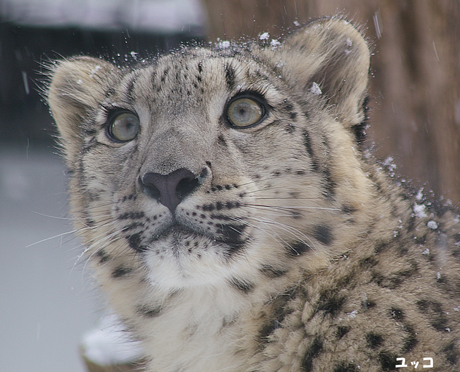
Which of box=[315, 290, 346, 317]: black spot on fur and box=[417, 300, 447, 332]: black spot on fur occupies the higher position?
box=[315, 290, 346, 317]: black spot on fur

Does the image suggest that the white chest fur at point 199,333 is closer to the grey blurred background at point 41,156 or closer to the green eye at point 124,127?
the green eye at point 124,127

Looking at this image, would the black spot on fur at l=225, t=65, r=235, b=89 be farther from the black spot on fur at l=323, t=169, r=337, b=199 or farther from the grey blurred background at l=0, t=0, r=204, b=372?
the grey blurred background at l=0, t=0, r=204, b=372

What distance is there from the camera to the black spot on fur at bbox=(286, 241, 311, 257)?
310cm

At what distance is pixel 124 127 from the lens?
3598 millimetres

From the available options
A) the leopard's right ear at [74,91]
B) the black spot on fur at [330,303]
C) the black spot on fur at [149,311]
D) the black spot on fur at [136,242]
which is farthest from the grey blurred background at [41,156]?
the black spot on fur at [330,303]

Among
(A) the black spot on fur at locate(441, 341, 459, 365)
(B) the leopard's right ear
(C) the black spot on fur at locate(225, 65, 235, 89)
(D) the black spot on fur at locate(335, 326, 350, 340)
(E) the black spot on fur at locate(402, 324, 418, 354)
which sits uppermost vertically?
(B) the leopard's right ear

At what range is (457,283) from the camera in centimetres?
284

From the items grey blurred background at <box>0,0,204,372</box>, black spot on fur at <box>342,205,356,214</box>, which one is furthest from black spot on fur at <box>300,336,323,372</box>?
grey blurred background at <box>0,0,204,372</box>

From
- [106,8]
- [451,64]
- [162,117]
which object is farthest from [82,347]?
[106,8]

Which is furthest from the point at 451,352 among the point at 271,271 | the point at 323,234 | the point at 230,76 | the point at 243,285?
the point at 230,76

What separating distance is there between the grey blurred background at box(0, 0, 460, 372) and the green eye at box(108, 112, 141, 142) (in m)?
0.71

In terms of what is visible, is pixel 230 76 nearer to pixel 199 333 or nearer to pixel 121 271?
pixel 121 271

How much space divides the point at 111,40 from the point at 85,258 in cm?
623

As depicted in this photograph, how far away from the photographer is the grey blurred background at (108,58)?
4.72 m
